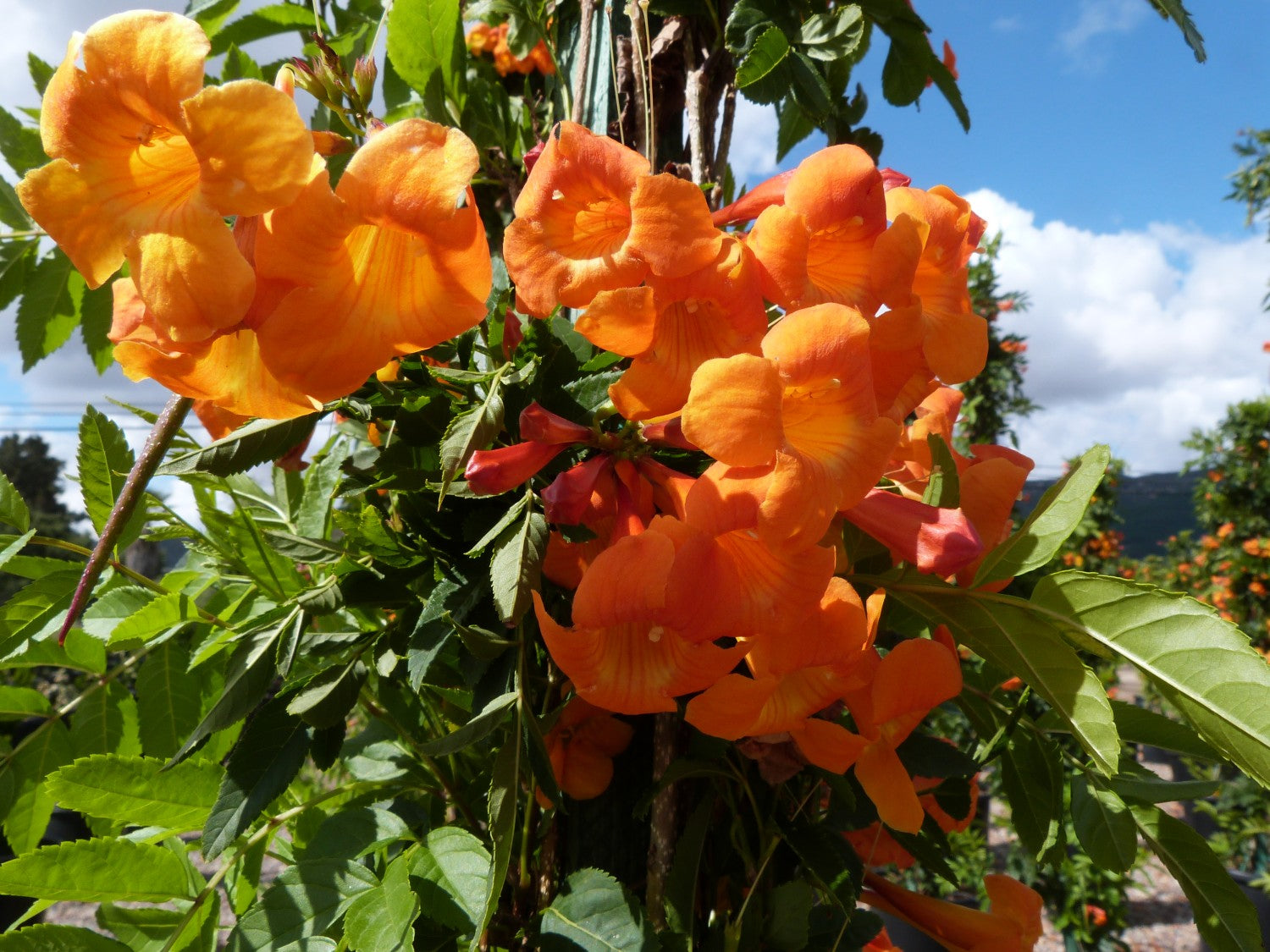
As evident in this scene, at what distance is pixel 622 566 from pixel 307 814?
77 cm

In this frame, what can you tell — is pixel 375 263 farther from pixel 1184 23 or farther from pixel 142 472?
pixel 1184 23

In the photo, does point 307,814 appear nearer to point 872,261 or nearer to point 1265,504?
point 872,261

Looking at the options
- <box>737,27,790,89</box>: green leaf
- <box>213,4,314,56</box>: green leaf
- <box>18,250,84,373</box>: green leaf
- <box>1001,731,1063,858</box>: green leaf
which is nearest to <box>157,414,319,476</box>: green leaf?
<box>737,27,790,89</box>: green leaf

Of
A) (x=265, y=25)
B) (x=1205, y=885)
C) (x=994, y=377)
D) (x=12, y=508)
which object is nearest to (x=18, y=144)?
(x=265, y=25)

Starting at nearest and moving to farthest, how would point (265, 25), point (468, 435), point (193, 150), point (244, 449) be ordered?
1. point (193, 150)
2. point (468, 435)
3. point (244, 449)
4. point (265, 25)

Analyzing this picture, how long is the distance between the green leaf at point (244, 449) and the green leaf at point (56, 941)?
1.54 ft

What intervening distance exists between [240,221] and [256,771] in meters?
0.57

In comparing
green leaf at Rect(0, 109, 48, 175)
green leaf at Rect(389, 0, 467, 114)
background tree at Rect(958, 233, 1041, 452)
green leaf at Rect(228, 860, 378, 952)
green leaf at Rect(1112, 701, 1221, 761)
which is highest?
background tree at Rect(958, 233, 1041, 452)

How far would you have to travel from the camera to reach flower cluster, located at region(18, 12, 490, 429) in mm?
533

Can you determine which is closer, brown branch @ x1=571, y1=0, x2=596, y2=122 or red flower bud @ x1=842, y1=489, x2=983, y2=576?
red flower bud @ x1=842, y1=489, x2=983, y2=576

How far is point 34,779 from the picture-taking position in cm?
101

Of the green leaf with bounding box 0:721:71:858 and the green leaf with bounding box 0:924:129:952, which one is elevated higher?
the green leaf with bounding box 0:721:71:858

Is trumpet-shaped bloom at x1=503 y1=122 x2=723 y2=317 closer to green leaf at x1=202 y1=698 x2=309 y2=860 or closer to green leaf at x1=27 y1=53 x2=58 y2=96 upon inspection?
green leaf at x1=202 y1=698 x2=309 y2=860

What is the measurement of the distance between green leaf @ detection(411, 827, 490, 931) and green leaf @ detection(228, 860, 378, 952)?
6 centimetres
